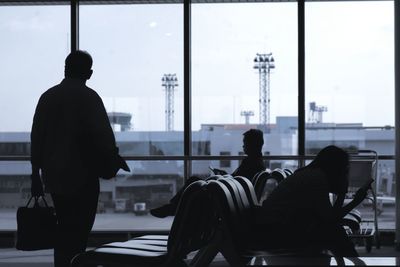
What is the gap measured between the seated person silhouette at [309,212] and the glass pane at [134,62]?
14.1ft

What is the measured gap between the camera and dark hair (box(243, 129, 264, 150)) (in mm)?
5391

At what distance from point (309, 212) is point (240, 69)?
4530 millimetres

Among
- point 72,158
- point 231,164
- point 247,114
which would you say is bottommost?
point 231,164

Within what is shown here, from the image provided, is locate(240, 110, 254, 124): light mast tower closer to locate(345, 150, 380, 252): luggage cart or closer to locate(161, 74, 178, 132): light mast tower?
locate(161, 74, 178, 132): light mast tower

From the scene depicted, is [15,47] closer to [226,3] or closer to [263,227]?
[226,3]

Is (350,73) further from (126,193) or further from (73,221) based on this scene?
(73,221)

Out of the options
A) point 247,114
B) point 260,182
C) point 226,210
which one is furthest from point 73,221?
point 247,114

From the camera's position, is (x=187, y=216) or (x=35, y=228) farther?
(x=35, y=228)

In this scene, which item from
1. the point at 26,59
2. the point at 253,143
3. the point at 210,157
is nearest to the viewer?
the point at 253,143

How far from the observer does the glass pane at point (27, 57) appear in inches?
310

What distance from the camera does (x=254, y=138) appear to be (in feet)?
17.9

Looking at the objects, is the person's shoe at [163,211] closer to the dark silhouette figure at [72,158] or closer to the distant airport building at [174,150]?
the dark silhouette figure at [72,158]

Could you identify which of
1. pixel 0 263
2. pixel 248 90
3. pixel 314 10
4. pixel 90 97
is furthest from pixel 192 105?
pixel 90 97

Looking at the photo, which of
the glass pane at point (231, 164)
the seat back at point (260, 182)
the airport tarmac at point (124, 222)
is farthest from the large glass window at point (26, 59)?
the seat back at point (260, 182)
